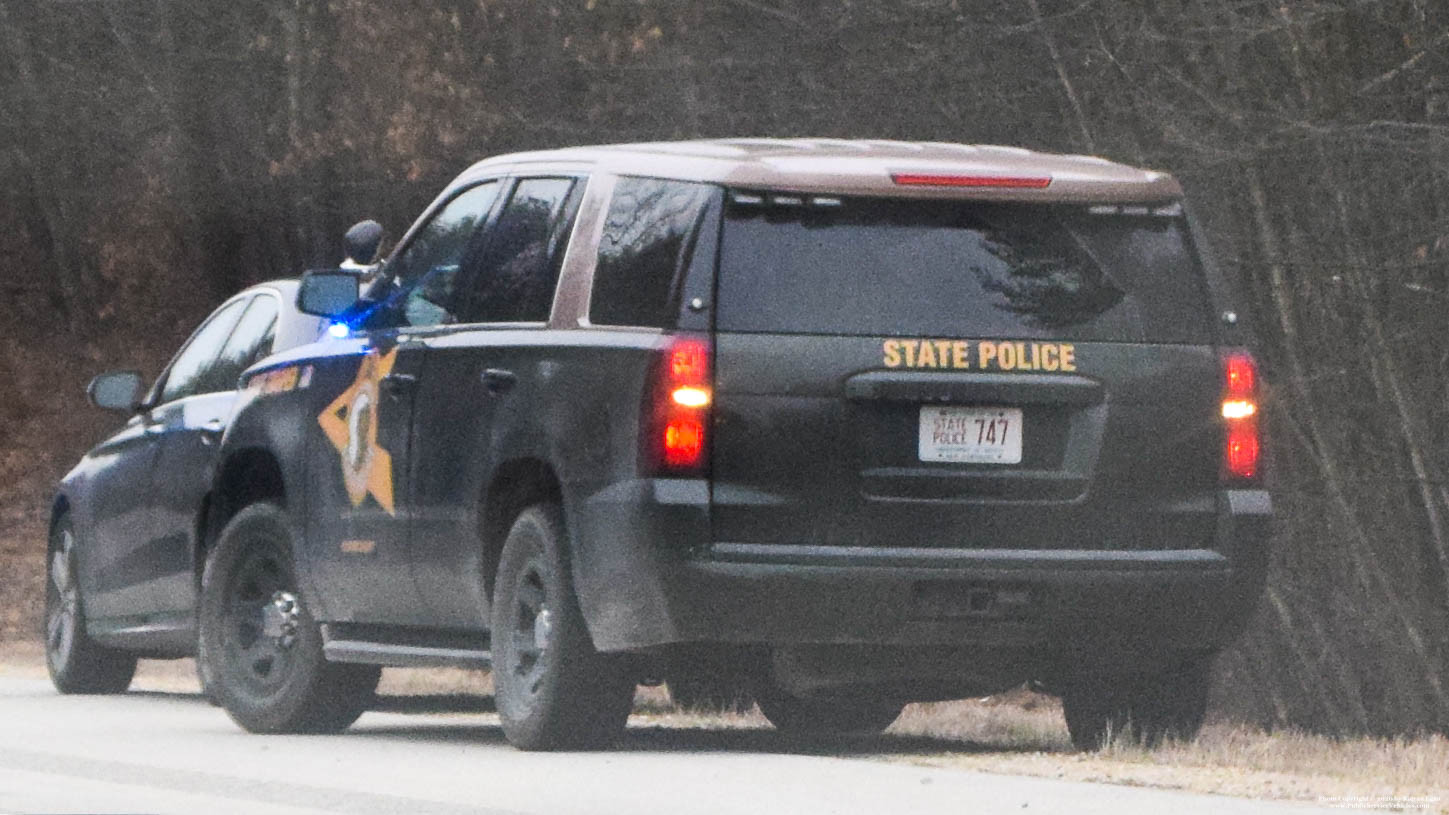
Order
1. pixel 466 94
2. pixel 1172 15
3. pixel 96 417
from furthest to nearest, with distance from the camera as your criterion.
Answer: pixel 96 417, pixel 466 94, pixel 1172 15

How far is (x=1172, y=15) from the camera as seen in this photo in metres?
17.8

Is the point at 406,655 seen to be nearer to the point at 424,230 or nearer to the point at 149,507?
the point at 424,230

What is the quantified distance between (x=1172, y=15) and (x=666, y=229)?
7505 millimetres

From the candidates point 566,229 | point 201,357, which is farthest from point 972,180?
point 201,357

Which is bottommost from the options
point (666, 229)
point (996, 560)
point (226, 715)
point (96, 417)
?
point (96, 417)

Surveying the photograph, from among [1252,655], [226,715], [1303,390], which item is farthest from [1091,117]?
[226,715]

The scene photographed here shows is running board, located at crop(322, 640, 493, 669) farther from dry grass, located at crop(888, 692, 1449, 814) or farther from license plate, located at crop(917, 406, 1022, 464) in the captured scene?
license plate, located at crop(917, 406, 1022, 464)

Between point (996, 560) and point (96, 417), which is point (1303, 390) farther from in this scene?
point (96, 417)

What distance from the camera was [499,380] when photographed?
442 inches

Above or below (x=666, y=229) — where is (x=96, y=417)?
below

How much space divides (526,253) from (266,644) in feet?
7.15

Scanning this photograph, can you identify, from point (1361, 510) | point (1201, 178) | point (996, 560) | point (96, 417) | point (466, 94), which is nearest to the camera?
point (996, 560)

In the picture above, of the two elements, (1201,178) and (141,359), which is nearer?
(1201,178)

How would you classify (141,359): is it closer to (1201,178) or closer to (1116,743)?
(1201,178)
